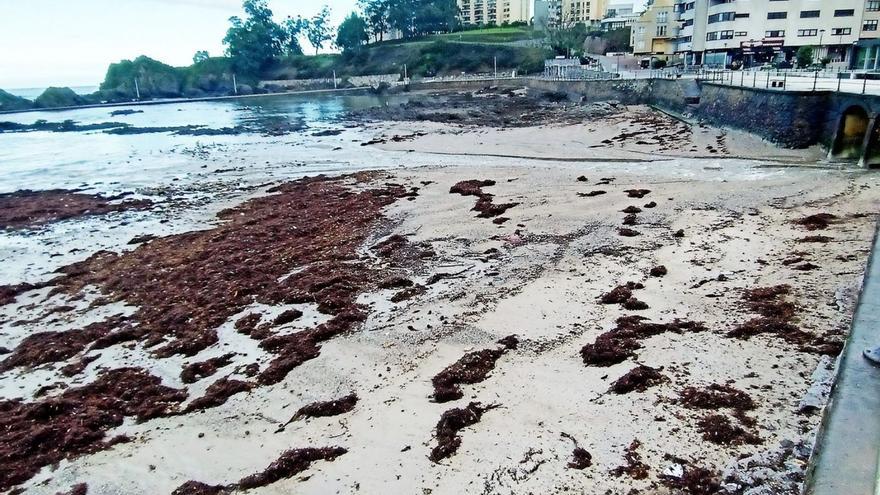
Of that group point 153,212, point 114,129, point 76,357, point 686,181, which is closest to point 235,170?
point 153,212

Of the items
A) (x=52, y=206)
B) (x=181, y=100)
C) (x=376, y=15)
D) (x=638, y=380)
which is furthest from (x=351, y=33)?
(x=638, y=380)

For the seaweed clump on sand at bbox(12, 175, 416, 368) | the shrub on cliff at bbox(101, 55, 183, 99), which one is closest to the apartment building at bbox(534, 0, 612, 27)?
the shrub on cliff at bbox(101, 55, 183, 99)

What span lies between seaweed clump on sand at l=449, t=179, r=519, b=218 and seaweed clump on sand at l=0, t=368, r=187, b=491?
8684mm

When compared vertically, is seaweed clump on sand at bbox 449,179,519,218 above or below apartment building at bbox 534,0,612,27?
below

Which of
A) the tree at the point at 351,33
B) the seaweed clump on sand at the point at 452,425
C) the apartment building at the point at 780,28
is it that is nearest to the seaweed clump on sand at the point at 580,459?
the seaweed clump on sand at the point at 452,425

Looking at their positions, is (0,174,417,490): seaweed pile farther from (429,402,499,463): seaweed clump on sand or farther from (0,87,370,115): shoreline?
(0,87,370,115): shoreline

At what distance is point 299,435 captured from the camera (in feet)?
19.0

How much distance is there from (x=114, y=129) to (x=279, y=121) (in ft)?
43.3

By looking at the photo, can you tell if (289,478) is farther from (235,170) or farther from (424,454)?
(235,170)

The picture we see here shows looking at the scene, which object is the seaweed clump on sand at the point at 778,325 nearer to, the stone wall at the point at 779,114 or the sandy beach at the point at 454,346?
the sandy beach at the point at 454,346

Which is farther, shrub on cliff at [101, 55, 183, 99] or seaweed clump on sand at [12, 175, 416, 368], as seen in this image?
shrub on cliff at [101, 55, 183, 99]

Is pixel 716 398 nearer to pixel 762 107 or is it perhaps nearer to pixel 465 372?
pixel 465 372

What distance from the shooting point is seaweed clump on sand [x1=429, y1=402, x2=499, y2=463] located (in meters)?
5.27

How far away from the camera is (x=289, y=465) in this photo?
17.2 ft
